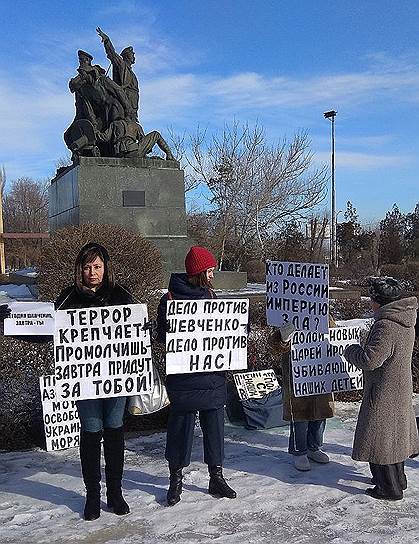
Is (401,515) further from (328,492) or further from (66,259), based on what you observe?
(66,259)

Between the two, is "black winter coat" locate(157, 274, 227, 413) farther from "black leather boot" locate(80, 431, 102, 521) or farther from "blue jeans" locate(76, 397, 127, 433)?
"black leather boot" locate(80, 431, 102, 521)

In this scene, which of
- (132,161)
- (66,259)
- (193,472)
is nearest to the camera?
(193,472)

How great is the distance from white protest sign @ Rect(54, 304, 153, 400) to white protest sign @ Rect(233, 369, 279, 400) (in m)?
2.29

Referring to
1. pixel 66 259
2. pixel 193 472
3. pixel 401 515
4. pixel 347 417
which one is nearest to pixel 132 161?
pixel 66 259

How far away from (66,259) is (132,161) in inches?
269

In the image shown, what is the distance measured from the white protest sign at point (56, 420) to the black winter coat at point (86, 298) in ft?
5.32

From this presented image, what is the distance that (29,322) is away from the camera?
5.16 m

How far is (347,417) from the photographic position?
683 cm

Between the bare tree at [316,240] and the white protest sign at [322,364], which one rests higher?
the bare tree at [316,240]

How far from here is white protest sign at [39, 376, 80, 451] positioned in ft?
18.3

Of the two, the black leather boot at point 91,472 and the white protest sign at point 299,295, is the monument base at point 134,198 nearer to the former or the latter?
the white protest sign at point 299,295

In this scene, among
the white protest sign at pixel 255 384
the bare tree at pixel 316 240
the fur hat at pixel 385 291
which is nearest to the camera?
Answer: the fur hat at pixel 385 291

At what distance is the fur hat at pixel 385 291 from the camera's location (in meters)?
4.38

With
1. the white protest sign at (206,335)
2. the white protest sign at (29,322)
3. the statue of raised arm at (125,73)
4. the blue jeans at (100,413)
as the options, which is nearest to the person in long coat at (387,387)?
the white protest sign at (206,335)
